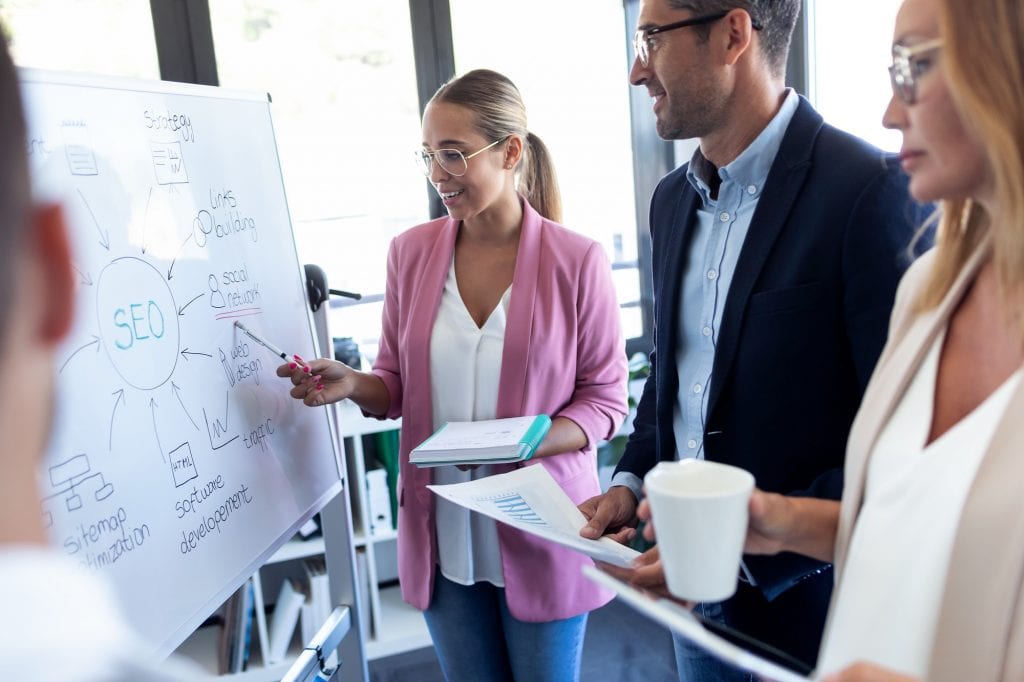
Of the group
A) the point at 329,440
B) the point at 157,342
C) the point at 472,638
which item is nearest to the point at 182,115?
A: the point at 157,342

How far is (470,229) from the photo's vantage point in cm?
196

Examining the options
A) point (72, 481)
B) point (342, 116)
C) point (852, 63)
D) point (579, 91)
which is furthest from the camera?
point (579, 91)

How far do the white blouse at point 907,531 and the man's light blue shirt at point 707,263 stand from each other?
442mm

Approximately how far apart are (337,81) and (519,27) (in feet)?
2.62

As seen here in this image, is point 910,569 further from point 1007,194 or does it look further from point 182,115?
point 182,115

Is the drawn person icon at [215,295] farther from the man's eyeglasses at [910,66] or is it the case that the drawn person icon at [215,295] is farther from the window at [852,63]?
the window at [852,63]

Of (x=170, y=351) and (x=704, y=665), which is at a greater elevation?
(x=170, y=351)

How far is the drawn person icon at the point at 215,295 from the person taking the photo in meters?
1.55

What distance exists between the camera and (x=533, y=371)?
179 cm

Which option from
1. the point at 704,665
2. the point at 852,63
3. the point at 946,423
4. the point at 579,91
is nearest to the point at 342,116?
the point at 579,91

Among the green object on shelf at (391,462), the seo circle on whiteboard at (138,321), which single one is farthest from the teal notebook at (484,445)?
the green object on shelf at (391,462)

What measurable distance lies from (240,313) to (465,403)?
52cm

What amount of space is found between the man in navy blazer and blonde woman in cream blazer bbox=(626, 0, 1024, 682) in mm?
175

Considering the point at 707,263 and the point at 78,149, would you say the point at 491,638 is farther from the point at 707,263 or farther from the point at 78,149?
the point at 78,149
